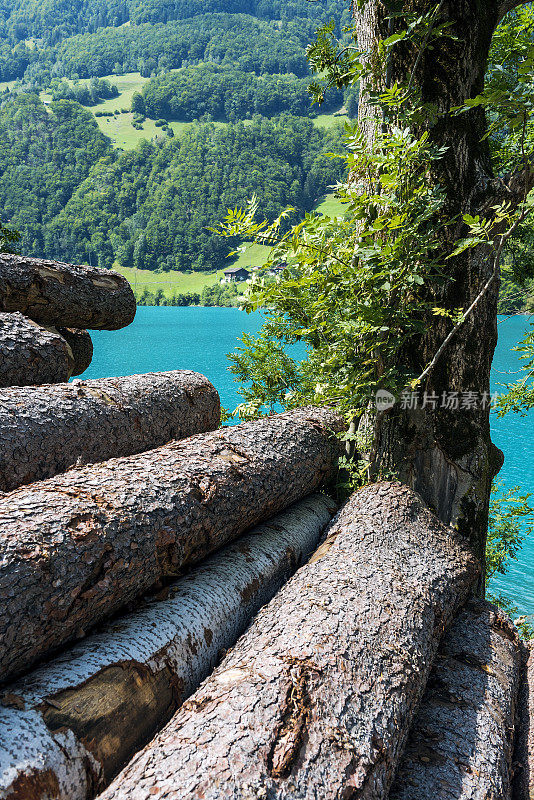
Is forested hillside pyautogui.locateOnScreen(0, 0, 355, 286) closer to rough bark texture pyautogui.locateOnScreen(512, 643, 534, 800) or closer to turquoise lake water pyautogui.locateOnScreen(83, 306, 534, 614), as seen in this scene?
turquoise lake water pyautogui.locateOnScreen(83, 306, 534, 614)

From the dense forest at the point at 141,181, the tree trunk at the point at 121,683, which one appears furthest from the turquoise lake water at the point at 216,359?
the dense forest at the point at 141,181

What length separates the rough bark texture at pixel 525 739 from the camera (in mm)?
2547

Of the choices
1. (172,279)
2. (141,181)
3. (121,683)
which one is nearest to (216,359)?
(121,683)

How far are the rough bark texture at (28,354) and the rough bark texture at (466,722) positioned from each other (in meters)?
3.33

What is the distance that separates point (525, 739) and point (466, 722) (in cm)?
61

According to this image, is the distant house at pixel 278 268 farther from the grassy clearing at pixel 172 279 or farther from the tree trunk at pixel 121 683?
the grassy clearing at pixel 172 279

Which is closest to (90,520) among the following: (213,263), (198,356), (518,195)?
(518,195)

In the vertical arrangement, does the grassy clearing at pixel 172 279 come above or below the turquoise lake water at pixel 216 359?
above

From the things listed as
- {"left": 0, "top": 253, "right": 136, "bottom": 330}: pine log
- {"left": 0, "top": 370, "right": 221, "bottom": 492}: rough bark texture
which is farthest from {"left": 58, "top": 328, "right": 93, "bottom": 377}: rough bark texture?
{"left": 0, "top": 370, "right": 221, "bottom": 492}: rough bark texture

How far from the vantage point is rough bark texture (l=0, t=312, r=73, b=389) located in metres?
3.82

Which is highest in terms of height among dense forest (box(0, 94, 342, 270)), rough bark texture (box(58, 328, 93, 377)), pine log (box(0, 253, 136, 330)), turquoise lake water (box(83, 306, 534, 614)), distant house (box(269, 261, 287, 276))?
dense forest (box(0, 94, 342, 270))

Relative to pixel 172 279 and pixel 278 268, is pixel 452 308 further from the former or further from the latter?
pixel 172 279

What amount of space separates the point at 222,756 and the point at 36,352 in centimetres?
319

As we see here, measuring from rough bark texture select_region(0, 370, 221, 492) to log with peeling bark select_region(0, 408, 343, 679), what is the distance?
1.74 feet
